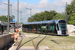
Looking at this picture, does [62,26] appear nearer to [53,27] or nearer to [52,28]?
[53,27]

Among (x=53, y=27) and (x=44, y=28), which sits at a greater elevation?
(x=53, y=27)

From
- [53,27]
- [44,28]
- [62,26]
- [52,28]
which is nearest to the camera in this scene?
[62,26]

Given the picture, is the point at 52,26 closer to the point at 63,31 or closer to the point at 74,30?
the point at 63,31

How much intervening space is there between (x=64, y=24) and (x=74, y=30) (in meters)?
17.6

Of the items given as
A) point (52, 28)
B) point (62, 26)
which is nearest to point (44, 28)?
point (52, 28)

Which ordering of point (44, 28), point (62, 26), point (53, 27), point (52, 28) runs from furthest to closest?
point (44, 28), point (52, 28), point (53, 27), point (62, 26)

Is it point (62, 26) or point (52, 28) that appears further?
point (52, 28)

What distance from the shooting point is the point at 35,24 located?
34.2 meters

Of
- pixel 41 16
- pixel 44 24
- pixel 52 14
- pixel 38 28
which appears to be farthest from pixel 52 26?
pixel 41 16

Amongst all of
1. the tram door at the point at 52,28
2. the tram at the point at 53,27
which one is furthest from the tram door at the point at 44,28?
the tram door at the point at 52,28

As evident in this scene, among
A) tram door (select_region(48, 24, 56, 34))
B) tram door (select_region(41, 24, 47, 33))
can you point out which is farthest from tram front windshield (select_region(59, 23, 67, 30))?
tram door (select_region(41, 24, 47, 33))

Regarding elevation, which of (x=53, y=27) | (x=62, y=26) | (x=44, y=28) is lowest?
(x=44, y=28)

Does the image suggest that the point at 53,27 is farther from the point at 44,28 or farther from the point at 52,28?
the point at 44,28

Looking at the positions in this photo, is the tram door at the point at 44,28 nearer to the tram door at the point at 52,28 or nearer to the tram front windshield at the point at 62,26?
the tram door at the point at 52,28
